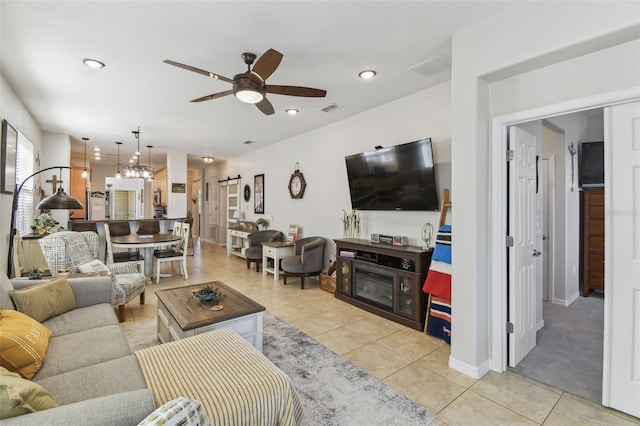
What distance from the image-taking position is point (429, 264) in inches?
132

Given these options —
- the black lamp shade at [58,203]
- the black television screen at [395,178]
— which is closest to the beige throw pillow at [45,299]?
the black lamp shade at [58,203]

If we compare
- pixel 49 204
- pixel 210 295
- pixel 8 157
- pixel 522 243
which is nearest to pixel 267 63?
pixel 210 295

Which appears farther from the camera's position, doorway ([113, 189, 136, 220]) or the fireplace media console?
doorway ([113, 189, 136, 220])

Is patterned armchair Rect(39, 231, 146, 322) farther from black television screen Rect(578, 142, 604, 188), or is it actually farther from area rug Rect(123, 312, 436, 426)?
black television screen Rect(578, 142, 604, 188)

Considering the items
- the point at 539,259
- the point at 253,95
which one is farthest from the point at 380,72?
the point at 539,259

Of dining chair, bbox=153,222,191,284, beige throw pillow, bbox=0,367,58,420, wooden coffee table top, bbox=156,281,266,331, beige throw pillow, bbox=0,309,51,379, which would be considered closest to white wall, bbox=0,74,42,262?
dining chair, bbox=153,222,191,284

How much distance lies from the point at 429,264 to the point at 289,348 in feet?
5.79

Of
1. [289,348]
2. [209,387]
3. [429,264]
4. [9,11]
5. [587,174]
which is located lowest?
[289,348]

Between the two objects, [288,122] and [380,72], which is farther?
[288,122]

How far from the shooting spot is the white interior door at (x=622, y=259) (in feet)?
6.16

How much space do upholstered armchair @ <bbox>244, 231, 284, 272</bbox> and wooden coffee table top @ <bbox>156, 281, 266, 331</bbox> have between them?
10.1 feet

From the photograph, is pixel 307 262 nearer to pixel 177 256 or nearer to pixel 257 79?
pixel 177 256

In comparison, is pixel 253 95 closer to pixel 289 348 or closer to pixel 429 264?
pixel 289 348

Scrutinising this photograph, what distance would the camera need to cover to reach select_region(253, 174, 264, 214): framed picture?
7.12m
